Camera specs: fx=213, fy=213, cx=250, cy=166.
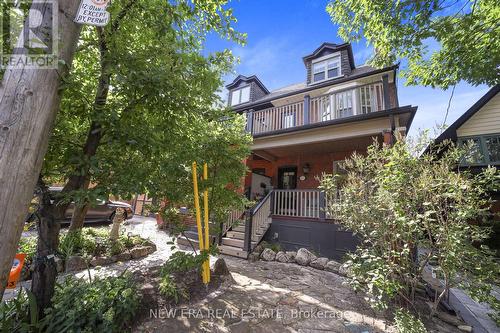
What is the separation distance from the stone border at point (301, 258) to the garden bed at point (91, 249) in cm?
321

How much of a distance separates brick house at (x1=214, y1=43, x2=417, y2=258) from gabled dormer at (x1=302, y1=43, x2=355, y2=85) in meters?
0.05

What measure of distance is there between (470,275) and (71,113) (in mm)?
5235

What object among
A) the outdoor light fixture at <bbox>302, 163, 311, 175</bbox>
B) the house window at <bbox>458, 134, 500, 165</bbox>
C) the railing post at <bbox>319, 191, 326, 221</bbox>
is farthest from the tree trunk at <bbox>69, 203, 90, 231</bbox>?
the house window at <bbox>458, 134, 500, 165</bbox>

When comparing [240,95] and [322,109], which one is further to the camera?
[240,95]

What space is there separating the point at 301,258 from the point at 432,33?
20.0ft

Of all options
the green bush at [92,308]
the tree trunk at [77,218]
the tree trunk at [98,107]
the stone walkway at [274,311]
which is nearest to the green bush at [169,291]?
the stone walkway at [274,311]

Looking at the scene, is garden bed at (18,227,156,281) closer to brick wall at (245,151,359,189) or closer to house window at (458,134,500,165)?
brick wall at (245,151,359,189)

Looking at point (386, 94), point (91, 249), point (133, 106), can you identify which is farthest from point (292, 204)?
point (133, 106)

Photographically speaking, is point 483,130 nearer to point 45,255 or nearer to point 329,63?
point 329,63

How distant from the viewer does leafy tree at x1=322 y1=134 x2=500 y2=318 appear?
262 centimetres

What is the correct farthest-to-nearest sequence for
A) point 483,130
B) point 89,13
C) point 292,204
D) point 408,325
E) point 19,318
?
point 483,130
point 292,204
point 408,325
point 19,318
point 89,13

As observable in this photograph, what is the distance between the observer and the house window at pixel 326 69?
10281mm

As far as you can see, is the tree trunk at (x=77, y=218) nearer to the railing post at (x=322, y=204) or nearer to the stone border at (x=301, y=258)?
the stone border at (x=301, y=258)

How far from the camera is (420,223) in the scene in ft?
10.0
